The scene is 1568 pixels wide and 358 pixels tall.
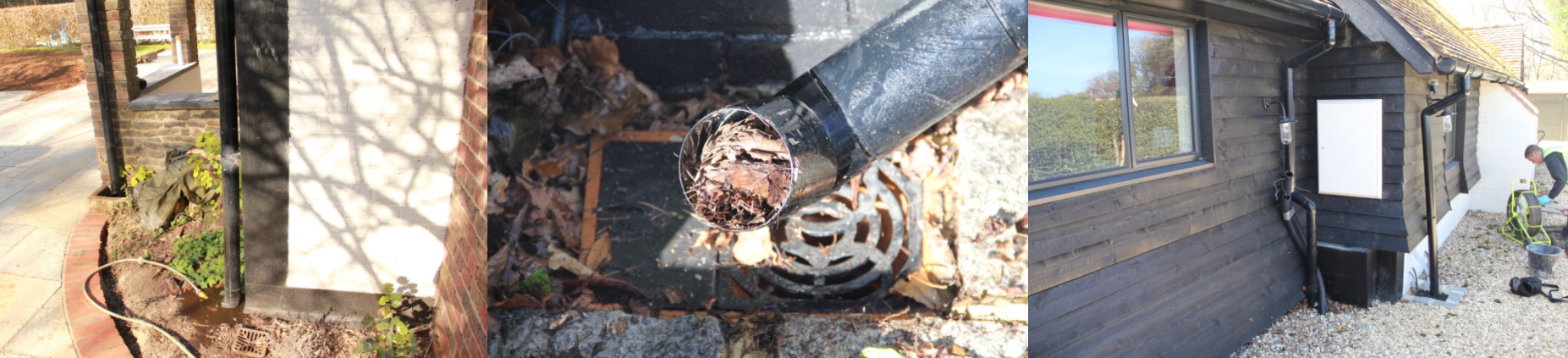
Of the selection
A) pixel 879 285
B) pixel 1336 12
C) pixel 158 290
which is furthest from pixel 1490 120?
pixel 158 290

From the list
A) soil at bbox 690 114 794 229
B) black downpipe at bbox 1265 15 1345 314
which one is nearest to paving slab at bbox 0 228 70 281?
soil at bbox 690 114 794 229

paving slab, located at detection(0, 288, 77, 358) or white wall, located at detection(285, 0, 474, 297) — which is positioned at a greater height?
white wall, located at detection(285, 0, 474, 297)

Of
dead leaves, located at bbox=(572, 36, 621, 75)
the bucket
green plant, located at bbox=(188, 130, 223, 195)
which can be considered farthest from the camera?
the bucket

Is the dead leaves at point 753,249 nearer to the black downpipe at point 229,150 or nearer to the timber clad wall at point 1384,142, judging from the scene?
the black downpipe at point 229,150

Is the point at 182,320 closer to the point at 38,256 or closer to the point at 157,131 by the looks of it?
the point at 38,256

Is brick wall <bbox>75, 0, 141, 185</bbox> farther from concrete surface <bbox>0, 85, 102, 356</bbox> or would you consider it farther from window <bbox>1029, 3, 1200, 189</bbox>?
window <bbox>1029, 3, 1200, 189</bbox>

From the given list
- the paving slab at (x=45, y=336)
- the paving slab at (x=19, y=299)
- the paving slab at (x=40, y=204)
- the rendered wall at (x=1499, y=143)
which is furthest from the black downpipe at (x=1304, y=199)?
the paving slab at (x=19, y=299)
